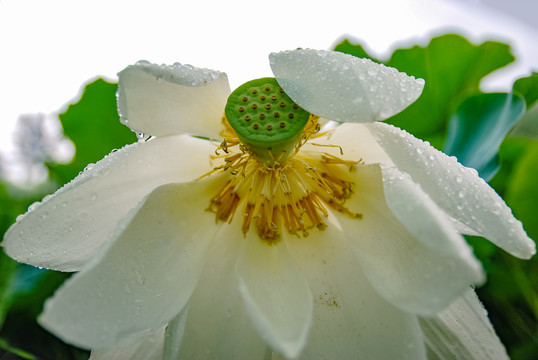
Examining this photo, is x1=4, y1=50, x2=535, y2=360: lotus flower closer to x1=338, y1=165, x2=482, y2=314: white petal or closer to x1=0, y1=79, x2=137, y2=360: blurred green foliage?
x1=338, y1=165, x2=482, y2=314: white petal

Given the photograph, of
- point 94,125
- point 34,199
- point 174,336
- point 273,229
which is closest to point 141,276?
point 174,336

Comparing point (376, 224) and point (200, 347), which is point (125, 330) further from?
point (376, 224)

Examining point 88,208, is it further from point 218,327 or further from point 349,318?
point 349,318

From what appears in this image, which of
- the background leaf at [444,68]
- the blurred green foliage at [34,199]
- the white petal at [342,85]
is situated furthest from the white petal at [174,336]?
the background leaf at [444,68]

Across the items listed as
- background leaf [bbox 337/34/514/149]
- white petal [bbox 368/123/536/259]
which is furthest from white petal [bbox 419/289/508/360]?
background leaf [bbox 337/34/514/149]

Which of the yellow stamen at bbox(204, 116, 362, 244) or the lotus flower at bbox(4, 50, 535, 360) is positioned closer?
the lotus flower at bbox(4, 50, 535, 360)

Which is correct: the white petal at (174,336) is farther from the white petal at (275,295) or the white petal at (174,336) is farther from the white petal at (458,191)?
the white petal at (458,191)

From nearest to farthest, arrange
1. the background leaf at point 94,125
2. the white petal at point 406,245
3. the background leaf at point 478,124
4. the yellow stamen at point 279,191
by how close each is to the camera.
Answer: the white petal at point 406,245 < the yellow stamen at point 279,191 < the background leaf at point 478,124 < the background leaf at point 94,125
